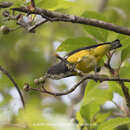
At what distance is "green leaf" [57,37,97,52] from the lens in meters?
2.23

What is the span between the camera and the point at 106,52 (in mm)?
2439

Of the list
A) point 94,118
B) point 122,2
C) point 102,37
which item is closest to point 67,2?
point 102,37

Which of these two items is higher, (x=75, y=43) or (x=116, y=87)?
(x=75, y=43)

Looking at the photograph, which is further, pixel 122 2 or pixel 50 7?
pixel 122 2

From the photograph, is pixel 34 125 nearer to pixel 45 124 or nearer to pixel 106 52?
pixel 45 124

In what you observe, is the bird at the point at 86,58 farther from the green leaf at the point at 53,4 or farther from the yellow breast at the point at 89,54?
the green leaf at the point at 53,4

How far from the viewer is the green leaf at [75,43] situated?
2229 mm

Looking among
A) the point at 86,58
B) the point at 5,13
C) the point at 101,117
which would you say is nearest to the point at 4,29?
the point at 5,13

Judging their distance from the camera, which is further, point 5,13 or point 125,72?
point 125,72

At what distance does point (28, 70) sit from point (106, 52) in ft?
8.61

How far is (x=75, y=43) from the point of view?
2240 mm

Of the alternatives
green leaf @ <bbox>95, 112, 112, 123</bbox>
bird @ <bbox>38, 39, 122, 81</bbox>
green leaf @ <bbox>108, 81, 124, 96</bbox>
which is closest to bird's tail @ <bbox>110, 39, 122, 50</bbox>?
bird @ <bbox>38, 39, 122, 81</bbox>

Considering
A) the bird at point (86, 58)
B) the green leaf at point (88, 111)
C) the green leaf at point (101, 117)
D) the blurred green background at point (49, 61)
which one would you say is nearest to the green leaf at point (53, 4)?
the blurred green background at point (49, 61)

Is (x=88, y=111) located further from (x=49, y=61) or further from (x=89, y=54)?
(x=49, y=61)
